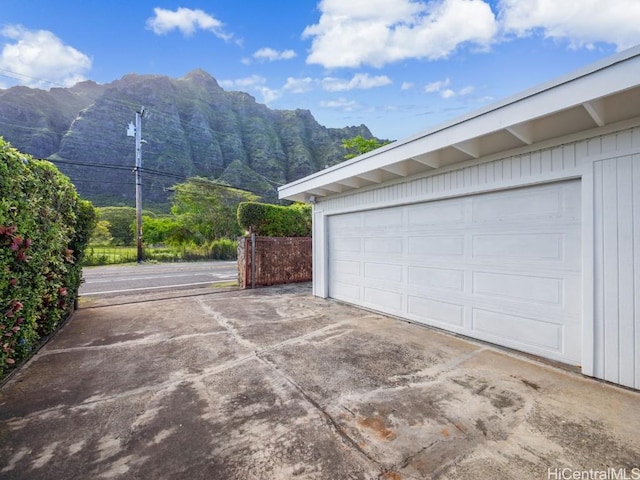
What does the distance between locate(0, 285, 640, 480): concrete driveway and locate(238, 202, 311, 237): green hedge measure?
5.40 metres

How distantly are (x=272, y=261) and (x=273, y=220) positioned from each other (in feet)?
5.00

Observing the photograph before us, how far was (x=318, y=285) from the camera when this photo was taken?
6688mm

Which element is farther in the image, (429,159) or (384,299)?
(384,299)

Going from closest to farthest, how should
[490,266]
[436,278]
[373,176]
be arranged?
[490,266]
[436,278]
[373,176]

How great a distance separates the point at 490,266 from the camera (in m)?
3.57

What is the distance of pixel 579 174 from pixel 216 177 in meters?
46.5

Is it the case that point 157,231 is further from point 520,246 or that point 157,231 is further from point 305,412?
point 520,246

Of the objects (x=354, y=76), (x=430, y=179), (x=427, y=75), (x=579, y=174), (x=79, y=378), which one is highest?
(x=354, y=76)

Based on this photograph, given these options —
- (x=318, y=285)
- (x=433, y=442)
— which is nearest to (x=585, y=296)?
(x=433, y=442)

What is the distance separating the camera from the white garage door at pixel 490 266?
9.72 feet

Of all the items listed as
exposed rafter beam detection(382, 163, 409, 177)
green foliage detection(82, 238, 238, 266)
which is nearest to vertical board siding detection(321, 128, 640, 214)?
exposed rafter beam detection(382, 163, 409, 177)

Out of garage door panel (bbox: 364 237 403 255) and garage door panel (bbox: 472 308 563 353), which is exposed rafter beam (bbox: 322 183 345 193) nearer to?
garage door panel (bbox: 364 237 403 255)

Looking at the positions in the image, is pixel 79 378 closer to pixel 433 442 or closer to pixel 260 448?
pixel 260 448

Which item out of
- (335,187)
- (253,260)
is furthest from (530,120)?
(253,260)
